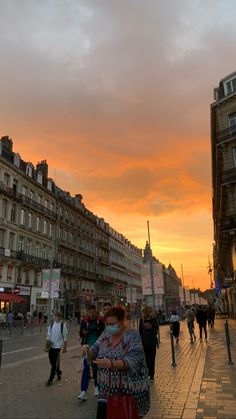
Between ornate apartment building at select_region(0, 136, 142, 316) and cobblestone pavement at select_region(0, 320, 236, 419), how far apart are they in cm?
2250

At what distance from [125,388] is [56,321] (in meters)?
5.96

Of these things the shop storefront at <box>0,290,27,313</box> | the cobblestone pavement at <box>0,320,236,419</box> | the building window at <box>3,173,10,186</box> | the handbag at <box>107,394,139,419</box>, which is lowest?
the cobblestone pavement at <box>0,320,236,419</box>

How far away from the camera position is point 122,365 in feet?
11.6

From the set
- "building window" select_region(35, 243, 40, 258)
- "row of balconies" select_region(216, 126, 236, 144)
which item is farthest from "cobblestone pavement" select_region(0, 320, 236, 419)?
"building window" select_region(35, 243, 40, 258)

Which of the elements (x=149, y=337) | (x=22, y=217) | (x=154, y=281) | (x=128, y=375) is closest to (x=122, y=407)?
(x=128, y=375)

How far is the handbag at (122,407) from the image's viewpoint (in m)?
3.40

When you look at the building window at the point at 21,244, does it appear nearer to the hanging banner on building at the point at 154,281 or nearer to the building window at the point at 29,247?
the building window at the point at 29,247

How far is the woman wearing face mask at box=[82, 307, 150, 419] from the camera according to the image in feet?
11.6

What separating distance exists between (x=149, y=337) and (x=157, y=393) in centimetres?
217

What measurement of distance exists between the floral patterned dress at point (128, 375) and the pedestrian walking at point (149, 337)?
591cm

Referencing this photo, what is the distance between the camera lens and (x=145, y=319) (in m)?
9.98

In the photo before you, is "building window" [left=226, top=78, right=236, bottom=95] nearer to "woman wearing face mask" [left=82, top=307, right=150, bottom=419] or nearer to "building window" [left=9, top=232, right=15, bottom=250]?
"building window" [left=9, top=232, right=15, bottom=250]

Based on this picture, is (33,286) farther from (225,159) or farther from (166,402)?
(166,402)

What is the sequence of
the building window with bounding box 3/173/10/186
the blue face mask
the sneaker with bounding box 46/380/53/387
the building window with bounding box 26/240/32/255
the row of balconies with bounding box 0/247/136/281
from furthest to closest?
the building window with bounding box 26/240/32/255
the building window with bounding box 3/173/10/186
the row of balconies with bounding box 0/247/136/281
the sneaker with bounding box 46/380/53/387
the blue face mask
